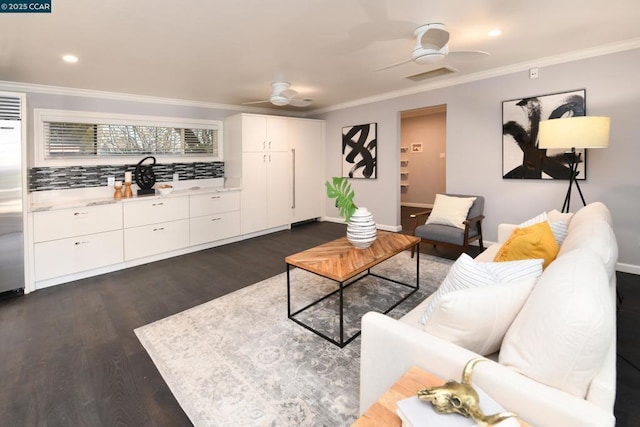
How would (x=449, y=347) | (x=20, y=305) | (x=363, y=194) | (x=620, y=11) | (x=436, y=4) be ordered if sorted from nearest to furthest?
(x=449, y=347), (x=436, y=4), (x=620, y=11), (x=20, y=305), (x=363, y=194)

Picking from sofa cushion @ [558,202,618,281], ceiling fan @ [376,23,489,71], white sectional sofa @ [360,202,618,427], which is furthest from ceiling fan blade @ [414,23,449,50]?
white sectional sofa @ [360,202,618,427]

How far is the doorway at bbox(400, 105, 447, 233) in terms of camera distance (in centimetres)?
775

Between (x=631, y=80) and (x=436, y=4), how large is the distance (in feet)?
8.46

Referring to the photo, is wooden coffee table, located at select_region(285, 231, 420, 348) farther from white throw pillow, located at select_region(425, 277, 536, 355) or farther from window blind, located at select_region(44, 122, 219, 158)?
window blind, located at select_region(44, 122, 219, 158)

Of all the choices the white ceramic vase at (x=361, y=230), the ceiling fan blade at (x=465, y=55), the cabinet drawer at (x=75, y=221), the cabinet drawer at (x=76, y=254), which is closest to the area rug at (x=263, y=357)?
the white ceramic vase at (x=361, y=230)

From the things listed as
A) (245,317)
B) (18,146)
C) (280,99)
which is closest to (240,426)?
(245,317)

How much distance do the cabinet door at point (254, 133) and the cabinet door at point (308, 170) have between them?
0.72 metres

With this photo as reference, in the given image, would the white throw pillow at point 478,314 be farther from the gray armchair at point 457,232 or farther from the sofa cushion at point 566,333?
the gray armchair at point 457,232

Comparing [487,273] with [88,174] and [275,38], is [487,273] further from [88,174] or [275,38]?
[88,174]

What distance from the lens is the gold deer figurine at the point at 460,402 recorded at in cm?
78

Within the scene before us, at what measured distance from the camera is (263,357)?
2131mm

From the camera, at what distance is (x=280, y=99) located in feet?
13.8

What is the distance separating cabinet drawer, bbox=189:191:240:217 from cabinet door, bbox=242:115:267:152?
860mm

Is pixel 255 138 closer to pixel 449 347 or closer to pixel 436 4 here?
pixel 436 4
